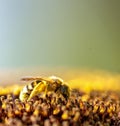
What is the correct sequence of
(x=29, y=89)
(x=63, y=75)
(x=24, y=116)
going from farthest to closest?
(x=63, y=75) → (x=29, y=89) → (x=24, y=116)

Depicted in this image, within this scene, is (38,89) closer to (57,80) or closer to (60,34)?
(57,80)

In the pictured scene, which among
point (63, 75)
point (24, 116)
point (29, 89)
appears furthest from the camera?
point (63, 75)

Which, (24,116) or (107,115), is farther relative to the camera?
(107,115)

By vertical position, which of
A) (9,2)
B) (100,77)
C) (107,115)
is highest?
(9,2)

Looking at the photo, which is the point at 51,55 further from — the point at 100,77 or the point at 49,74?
the point at 100,77

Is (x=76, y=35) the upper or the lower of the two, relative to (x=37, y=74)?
upper

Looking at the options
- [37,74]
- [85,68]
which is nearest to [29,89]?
[37,74]
